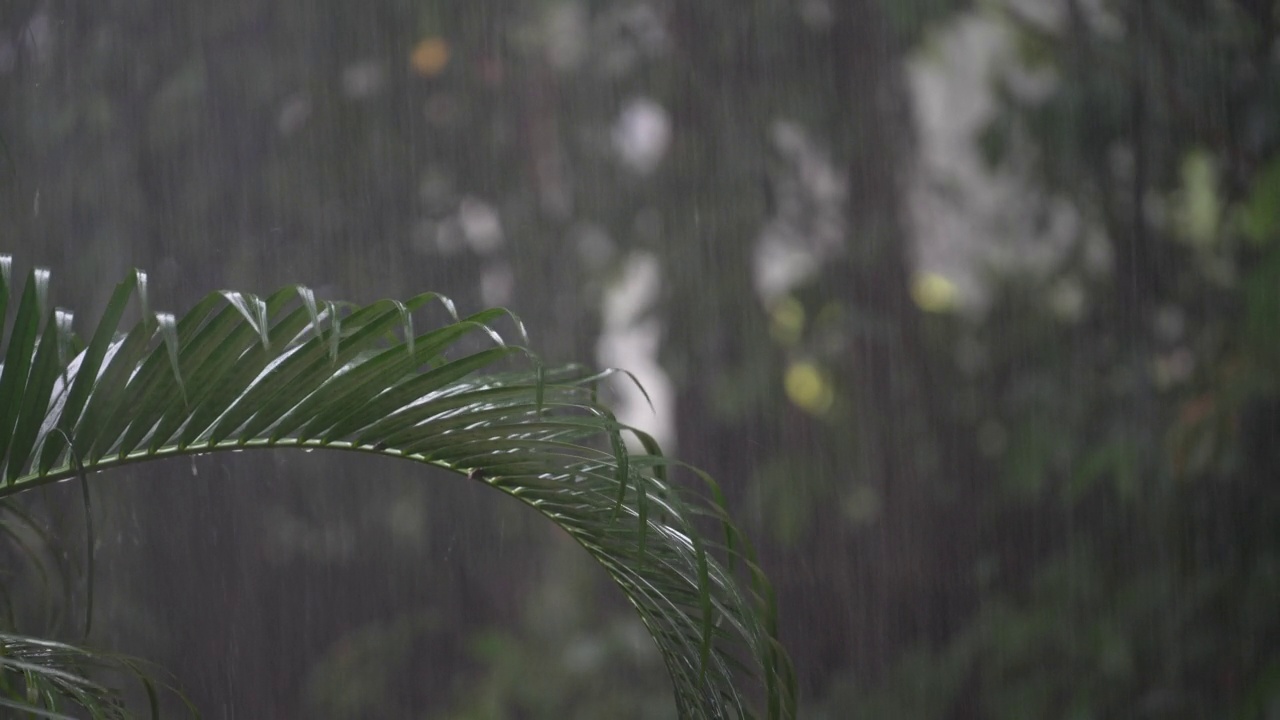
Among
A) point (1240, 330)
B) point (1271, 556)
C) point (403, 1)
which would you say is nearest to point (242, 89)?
point (403, 1)

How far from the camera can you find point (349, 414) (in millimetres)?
960

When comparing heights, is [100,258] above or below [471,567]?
above

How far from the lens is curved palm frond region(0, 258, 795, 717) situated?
2.82ft

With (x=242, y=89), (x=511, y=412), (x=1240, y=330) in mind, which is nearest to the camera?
(x=511, y=412)

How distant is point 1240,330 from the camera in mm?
1762

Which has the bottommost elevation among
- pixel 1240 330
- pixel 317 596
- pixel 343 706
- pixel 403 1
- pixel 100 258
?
pixel 343 706

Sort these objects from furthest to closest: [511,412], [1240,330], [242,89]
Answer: [242,89] < [1240,330] < [511,412]

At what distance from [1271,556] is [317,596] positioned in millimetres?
1574

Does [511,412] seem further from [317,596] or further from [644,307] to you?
[317,596]

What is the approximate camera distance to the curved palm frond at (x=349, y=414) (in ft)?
2.82

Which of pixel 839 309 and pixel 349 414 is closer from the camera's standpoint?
pixel 349 414

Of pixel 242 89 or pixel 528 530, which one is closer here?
pixel 528 530

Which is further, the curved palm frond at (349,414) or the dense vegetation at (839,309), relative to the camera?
the dense vegetation at (839,309)

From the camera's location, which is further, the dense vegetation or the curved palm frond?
the dense vegetation
